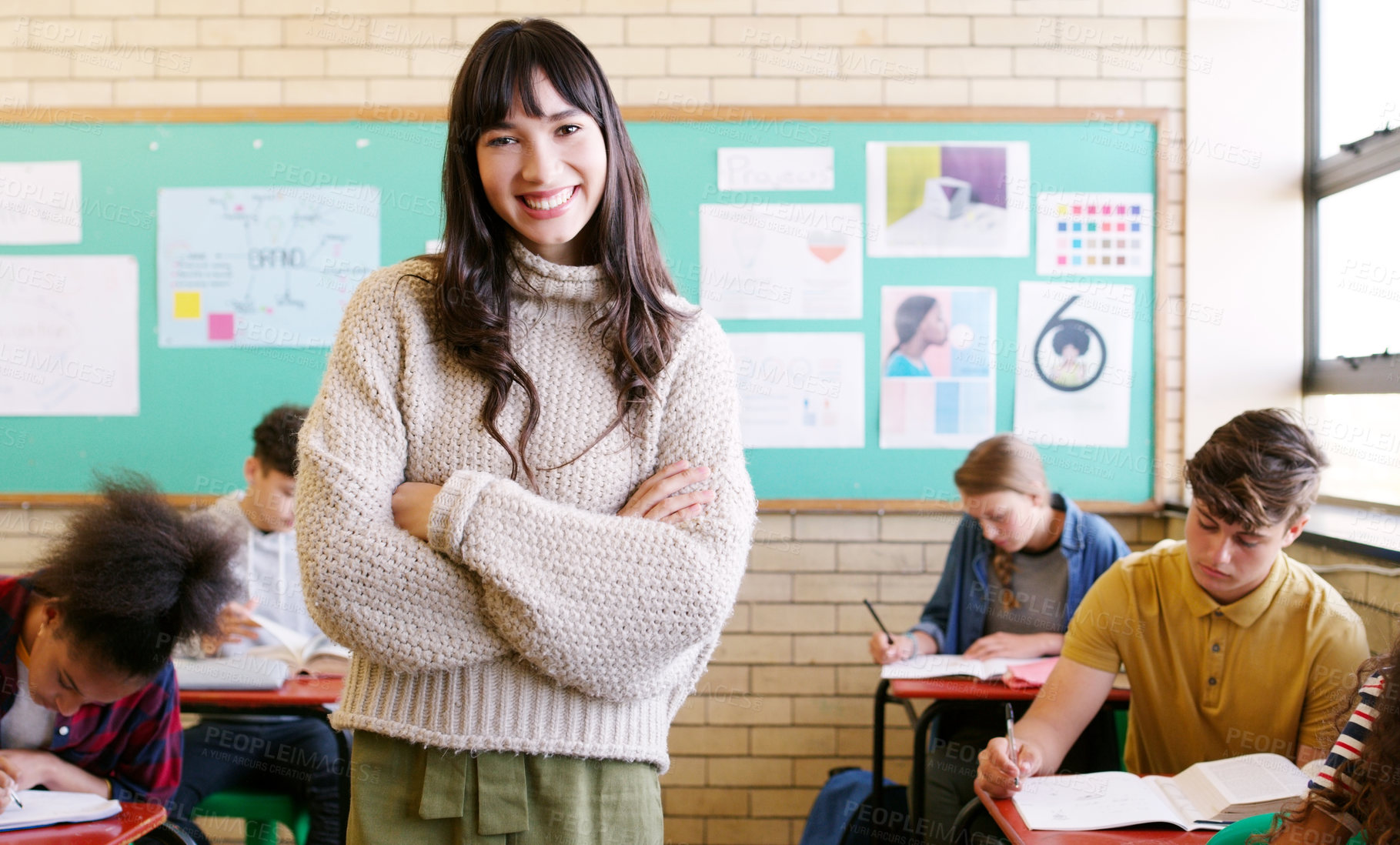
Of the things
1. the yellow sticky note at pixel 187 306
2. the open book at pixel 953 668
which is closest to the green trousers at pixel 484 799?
the open book at pixel 953 668

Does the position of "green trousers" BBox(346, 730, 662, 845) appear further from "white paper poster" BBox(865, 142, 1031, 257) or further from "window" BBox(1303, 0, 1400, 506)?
"white paper poster" BBox(865, 142, 1031, 257)

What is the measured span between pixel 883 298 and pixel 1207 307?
3.36 feet

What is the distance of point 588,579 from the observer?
44.0 inches

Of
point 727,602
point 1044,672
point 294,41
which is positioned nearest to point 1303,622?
point 1044,672

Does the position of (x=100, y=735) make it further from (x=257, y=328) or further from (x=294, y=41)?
(x=294, y=41)

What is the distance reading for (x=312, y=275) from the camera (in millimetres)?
3328

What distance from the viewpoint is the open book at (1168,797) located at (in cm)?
151

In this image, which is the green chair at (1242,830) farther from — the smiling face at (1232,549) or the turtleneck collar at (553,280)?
the turtleneck collar at (553,280)

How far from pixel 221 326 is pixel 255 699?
1458mm

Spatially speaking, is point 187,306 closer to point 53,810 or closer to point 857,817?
point 53,810

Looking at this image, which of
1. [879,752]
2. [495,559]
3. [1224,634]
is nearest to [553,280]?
[495,559]

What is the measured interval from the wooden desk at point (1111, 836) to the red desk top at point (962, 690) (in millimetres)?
879

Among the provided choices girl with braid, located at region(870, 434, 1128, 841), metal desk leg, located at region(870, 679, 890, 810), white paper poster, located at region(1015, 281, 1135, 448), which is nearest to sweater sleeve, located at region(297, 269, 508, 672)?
metal desk leg, located at region(870, 679, 890, 810)

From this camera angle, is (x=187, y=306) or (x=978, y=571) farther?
(x=187, y=306)
